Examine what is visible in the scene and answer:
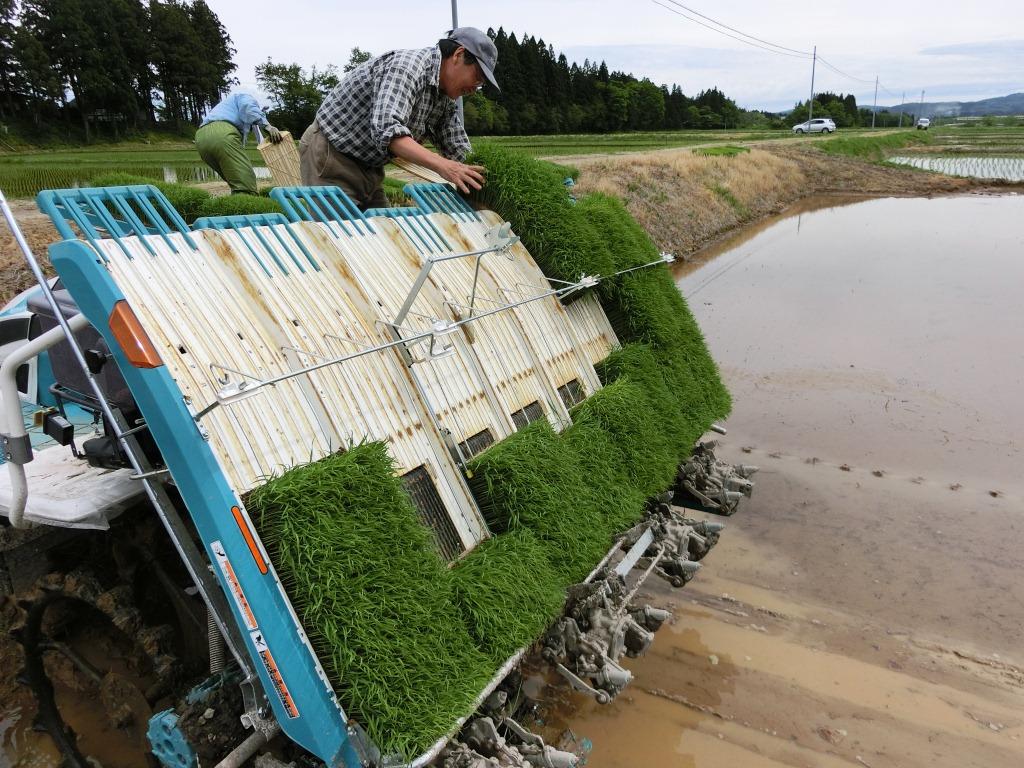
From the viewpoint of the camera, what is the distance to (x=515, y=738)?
3.09 meters

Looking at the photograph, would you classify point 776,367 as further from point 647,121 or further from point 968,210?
point 647,121

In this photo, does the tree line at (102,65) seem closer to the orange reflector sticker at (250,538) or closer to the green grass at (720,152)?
the green grass at (720,152)

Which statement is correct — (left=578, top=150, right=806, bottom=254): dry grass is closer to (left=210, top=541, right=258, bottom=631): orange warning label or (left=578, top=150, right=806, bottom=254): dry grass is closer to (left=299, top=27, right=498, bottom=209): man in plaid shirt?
(left=299, top=27, right=498, bottom=209): man in plaid shirt

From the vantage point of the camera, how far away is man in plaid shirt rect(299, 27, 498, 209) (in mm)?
4570

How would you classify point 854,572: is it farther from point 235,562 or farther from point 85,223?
point 85,223

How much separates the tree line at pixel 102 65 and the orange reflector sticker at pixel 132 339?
1951 inches

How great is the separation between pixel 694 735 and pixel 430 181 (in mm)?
4043

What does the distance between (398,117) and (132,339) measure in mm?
2567

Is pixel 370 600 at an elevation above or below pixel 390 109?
below

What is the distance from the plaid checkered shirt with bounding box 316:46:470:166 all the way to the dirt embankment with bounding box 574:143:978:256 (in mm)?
5632

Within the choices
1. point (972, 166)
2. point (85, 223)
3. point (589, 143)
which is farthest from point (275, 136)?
point (972, 166)

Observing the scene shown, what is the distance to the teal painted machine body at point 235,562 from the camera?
2.52 m

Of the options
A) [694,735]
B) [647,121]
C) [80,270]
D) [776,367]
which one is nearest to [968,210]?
[776,367]

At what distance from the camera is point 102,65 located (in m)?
45.4
